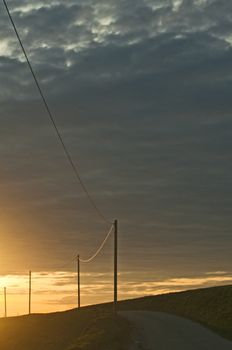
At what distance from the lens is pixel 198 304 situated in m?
84.7

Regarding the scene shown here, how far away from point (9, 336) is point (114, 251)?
26647 mm

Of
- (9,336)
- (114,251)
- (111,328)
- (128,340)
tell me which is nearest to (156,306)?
(9,336)

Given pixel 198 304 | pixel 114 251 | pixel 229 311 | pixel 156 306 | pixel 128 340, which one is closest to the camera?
pixel 128 340

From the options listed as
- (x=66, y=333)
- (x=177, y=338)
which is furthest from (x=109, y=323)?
(x=66, y=333)

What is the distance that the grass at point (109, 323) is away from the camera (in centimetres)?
4986

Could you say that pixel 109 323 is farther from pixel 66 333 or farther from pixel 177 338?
pixel 66 333

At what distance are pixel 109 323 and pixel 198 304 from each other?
35.2 m

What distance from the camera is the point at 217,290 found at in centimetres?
8981

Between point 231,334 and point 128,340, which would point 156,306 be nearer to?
point 231,334

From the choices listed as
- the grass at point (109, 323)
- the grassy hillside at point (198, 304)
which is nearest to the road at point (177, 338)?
the grass at point (109, 323)

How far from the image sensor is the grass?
49.9m

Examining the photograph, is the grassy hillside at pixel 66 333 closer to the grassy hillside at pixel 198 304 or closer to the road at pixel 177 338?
the road at pixel 177 338

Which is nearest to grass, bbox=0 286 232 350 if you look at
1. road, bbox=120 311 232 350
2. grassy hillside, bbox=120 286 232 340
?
grassy hillside, bbox=120 286 232 340

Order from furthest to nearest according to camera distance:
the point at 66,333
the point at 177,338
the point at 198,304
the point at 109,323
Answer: the point at 198,304 < the point at 66,333 < the point at 109,323 < the point at 177,338
